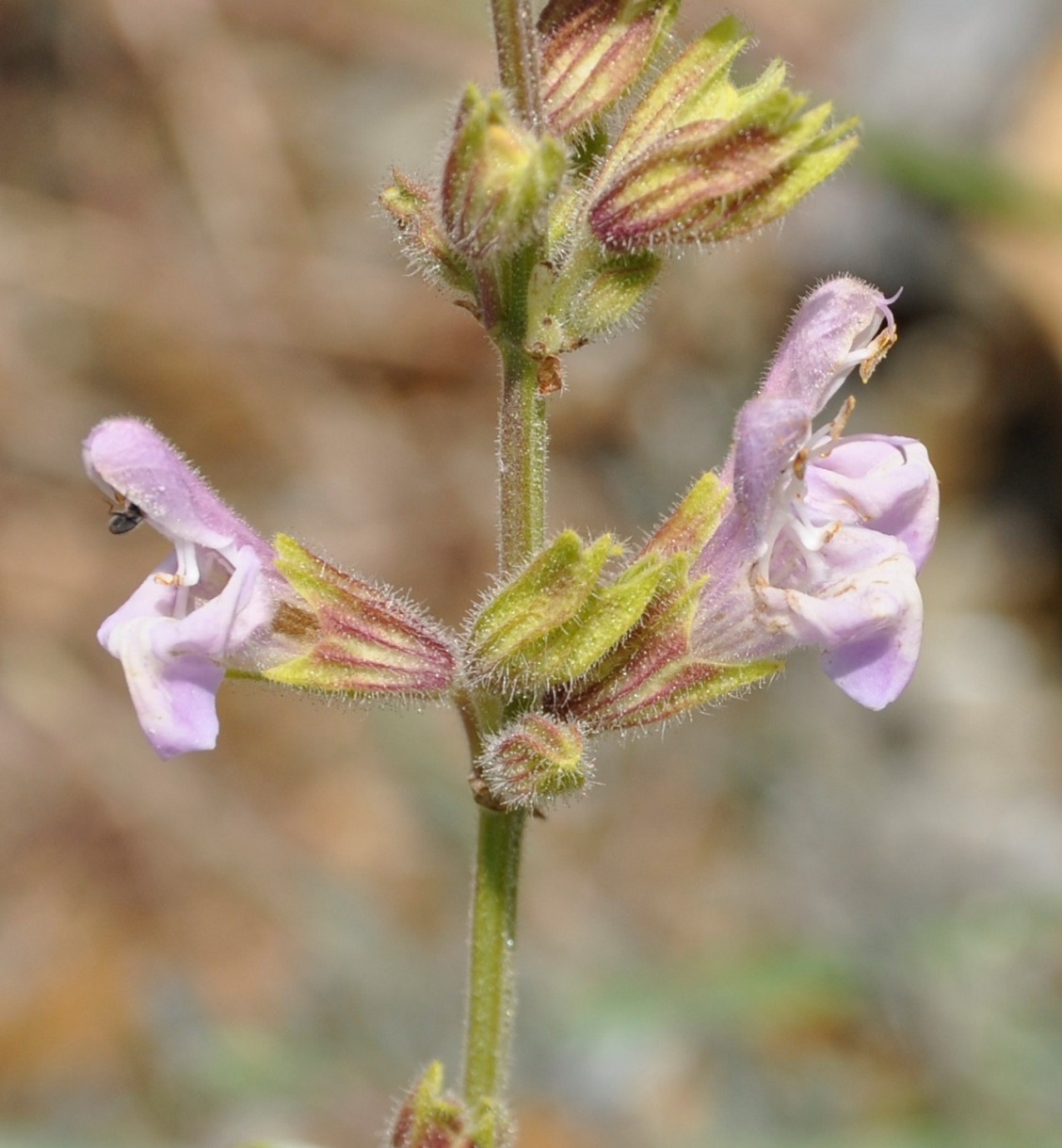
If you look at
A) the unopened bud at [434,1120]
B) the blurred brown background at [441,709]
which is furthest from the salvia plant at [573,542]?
the blurred brown background at [441,709]

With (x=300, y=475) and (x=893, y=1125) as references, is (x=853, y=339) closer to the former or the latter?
(x=893, y=1125)

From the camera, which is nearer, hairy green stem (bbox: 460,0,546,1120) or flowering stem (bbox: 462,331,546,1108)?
hairy green stem (bbox: 460,0,546,1120)

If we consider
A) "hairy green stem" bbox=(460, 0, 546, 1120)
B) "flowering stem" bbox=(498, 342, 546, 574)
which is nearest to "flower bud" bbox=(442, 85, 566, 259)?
"hairy green stem" bbox=(460, 0, 546, 1120)

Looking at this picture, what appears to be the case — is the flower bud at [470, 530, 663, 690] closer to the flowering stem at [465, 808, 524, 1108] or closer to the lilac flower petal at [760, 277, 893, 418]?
the flowering stem at [465, 808, 524, 1108]

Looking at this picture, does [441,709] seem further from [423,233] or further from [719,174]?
[719,174]

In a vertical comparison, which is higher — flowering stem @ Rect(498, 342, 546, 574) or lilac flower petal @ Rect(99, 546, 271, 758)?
flowering stem @ Rect(498, 342, 546, 574)

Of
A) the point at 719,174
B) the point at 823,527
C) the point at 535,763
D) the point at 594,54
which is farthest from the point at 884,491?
the point at 594,54

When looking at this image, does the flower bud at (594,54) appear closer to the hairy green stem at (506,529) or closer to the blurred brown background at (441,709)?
the hairy green stem at (506,529)

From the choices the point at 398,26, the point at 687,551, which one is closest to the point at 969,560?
the point at 398,26
